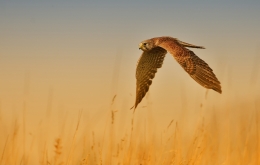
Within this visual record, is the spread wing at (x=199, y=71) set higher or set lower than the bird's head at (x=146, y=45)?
lower

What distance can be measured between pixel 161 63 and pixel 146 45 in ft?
1.26

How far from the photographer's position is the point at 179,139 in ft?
10.1

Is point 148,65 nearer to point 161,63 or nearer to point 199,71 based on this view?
point 161,63

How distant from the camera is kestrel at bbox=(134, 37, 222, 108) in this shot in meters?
3.52

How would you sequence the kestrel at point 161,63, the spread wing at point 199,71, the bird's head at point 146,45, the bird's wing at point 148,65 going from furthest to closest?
1. the bird's wing at point 148,65
2. the bird's head at point 146,45
3. the kestrel at point 161,63
4. the spread wing at point 199,71

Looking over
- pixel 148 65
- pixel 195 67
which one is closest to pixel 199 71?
pixel 195 67

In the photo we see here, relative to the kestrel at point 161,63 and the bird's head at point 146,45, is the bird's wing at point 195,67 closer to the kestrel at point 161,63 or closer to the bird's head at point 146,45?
the kestrel at point 161,63

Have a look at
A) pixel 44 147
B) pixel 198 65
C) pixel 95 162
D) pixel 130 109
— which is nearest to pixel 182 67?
pixel 198 65

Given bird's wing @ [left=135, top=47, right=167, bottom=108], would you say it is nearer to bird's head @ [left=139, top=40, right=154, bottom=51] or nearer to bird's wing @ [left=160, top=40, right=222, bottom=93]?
bird's head @ [left=139, top=40, right=154, bottom=51]

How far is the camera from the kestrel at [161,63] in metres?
3.52

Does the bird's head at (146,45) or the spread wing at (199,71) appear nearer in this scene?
the spread wing at (199,71)

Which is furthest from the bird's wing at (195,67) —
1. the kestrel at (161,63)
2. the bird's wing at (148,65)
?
the bird's wing at (148,65)

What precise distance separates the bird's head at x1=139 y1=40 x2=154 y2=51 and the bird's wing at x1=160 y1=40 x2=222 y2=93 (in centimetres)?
69

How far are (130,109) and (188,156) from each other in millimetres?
851
